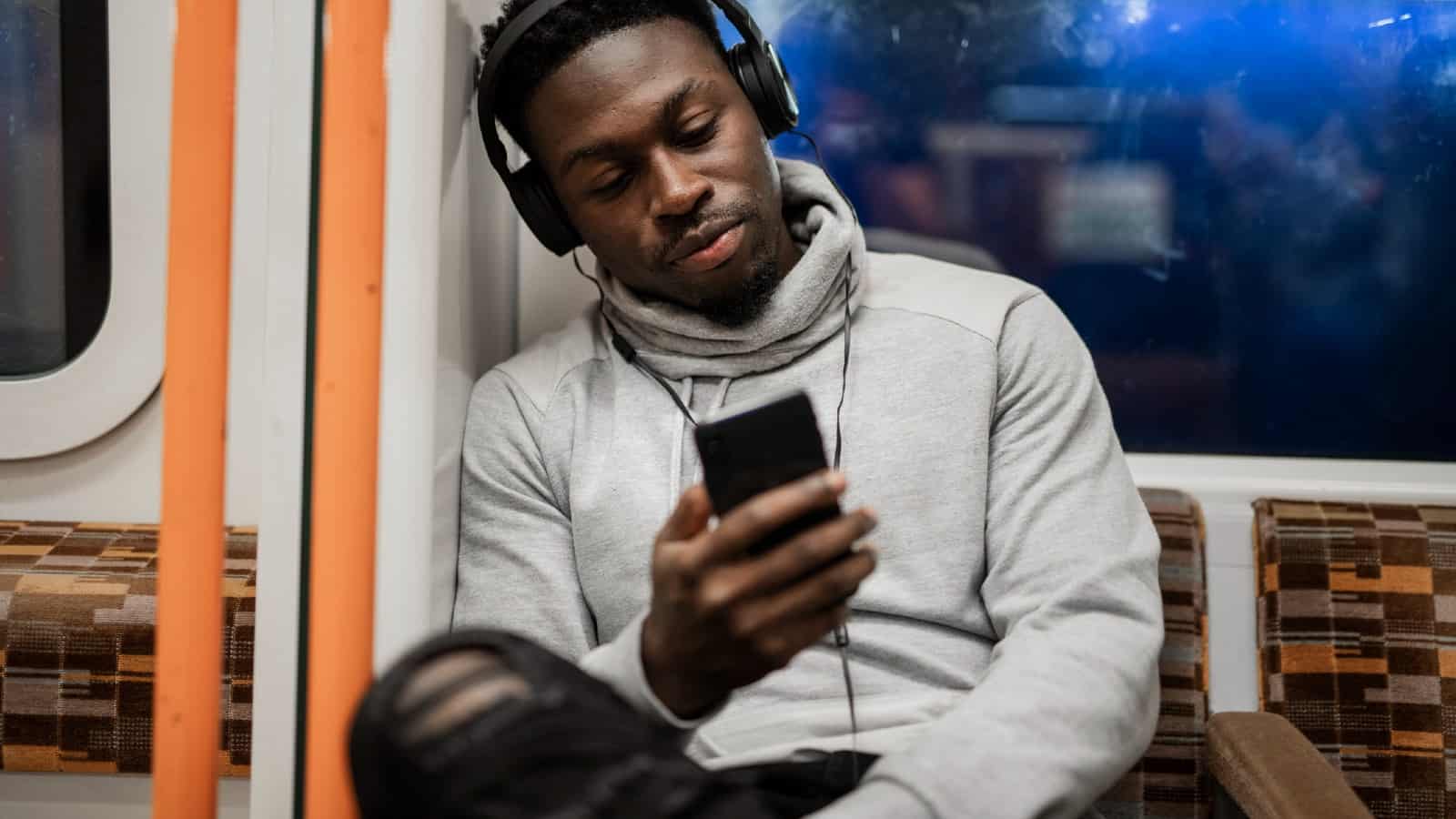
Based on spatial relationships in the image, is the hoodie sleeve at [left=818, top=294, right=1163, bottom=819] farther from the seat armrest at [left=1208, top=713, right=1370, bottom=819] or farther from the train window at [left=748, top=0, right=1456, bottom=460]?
the train window at [left=748, top=0, right=1456, bottom=460]

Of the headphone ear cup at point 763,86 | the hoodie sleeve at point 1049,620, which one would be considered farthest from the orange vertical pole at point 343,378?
the headphone ear cup at point 763,86

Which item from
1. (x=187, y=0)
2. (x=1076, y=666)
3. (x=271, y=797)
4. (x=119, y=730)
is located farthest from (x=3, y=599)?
(x=1076, y=666)

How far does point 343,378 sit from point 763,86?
74 centimetres

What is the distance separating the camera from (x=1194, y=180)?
1.61 meters

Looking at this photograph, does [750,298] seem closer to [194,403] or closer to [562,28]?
[562,28]

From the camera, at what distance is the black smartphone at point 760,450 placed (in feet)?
2.47

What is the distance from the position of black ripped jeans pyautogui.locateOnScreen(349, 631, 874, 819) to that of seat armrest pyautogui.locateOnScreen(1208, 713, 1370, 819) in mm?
617

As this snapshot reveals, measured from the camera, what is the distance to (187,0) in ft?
2.15

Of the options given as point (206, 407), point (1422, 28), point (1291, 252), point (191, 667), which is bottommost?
point (191, 667)

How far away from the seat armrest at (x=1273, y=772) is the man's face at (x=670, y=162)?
69 cm

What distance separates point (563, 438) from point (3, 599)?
827 millimetres

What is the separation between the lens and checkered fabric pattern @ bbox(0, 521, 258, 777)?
1.42 m

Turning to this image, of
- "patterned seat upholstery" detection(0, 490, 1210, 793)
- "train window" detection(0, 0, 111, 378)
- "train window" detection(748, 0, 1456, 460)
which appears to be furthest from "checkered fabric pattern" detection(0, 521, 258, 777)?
"train window" detection(748, 0, 1456, 460)

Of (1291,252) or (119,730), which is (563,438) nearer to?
(119,730)
